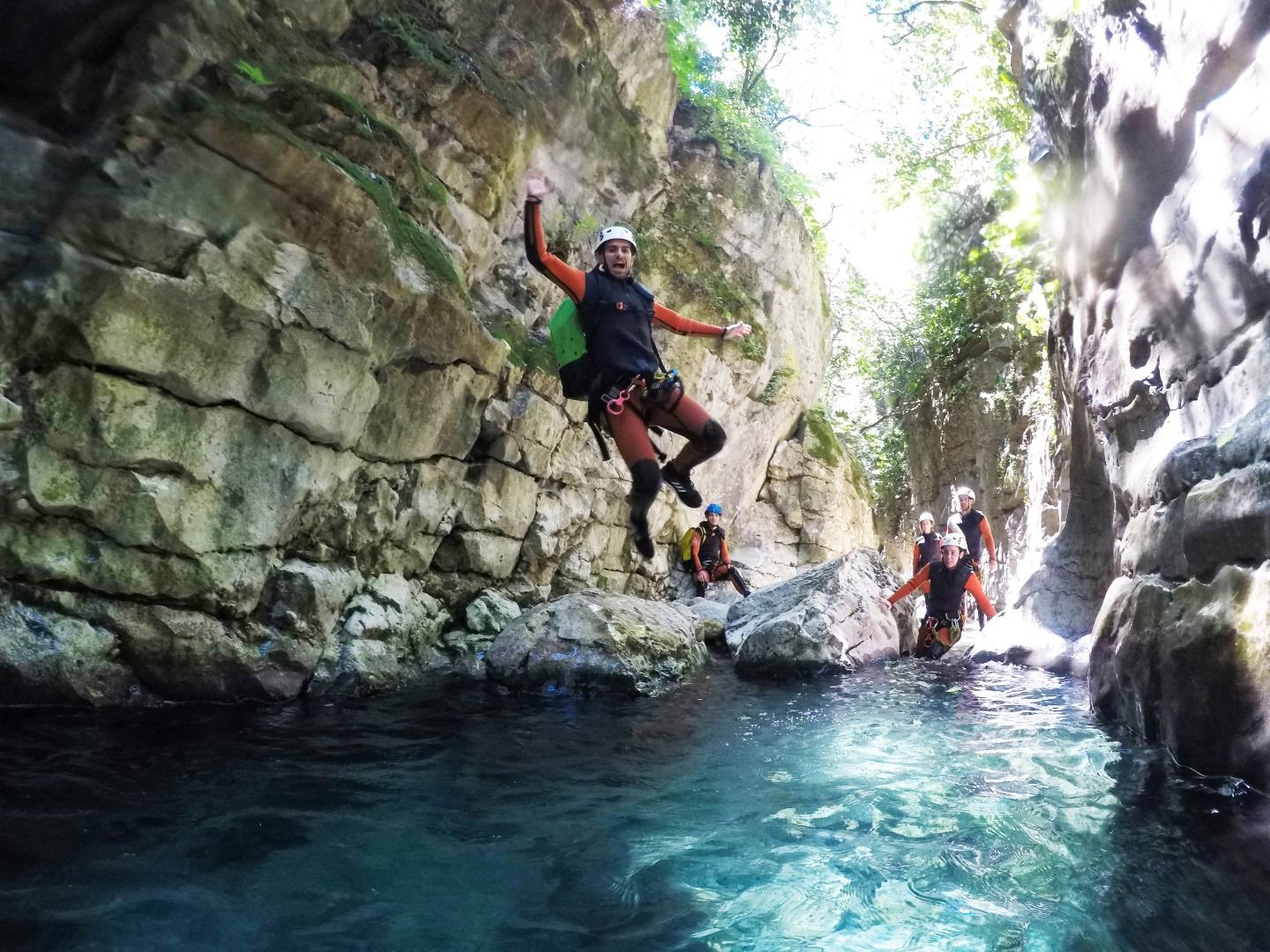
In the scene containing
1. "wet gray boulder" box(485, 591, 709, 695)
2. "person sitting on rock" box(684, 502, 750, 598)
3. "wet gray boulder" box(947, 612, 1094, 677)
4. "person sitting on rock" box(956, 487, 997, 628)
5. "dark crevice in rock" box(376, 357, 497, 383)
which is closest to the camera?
"wet gray boulder" box(485, 591, 709, 695)

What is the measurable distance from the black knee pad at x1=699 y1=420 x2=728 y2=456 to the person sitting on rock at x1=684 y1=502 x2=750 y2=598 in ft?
24.2

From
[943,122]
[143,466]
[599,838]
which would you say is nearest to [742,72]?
[943,122]

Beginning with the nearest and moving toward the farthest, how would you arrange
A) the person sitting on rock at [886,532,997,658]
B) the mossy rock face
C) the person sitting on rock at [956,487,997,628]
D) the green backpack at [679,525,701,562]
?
the mossy rock face
the person sitting on rock at [886,532,997,658]
the person sitting on rock at [956,487,997,628]
the green backpack at [679,525,701,562]

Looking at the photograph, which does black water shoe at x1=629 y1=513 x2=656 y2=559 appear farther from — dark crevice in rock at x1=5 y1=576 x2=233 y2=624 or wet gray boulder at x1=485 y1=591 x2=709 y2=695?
dark crevice in rock at x1=5 y1=576 x2=233 y2=624

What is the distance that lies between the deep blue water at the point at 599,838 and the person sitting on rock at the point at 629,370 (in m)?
1.87

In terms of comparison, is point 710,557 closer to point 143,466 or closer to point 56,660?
point 143,466

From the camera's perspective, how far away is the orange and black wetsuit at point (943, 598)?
10195 mm

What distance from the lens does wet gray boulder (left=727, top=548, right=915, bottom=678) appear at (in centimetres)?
827

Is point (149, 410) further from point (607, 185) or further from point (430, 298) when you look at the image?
point (607, 185)

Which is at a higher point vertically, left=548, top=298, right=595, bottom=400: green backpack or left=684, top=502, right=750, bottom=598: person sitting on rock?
left=548, top=298, right=595, bottom=400: green backpack

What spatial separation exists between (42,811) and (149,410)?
3.03m

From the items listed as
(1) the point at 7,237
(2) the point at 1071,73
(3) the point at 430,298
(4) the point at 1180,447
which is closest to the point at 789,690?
(4) the point at 1180,447

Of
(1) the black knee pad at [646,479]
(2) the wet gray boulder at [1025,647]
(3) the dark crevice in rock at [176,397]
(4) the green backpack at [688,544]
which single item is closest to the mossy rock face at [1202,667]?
(2) the wet gray boulder at [1025,647]

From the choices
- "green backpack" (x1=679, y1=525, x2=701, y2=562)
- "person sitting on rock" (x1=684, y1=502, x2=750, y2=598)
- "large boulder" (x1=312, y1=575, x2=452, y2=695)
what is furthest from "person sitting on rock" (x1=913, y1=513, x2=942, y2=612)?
"large boulder" (x1=312, y1=575, x2=452, y2=695)
